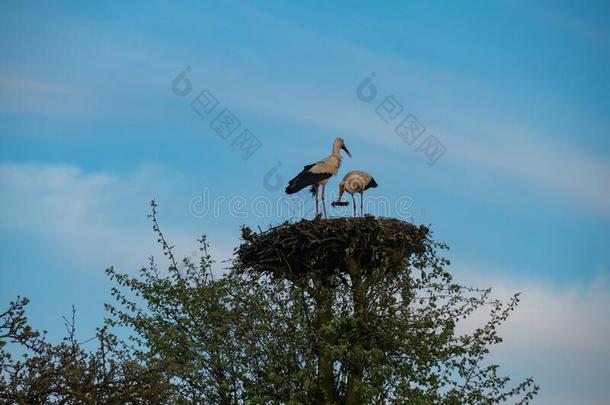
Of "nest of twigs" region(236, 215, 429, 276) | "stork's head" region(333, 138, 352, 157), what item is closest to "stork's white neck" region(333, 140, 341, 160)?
"stork's head" region(333, 138, 352, 157)

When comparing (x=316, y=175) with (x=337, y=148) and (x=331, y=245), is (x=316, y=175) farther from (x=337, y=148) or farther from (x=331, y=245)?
(x=331, y=245)

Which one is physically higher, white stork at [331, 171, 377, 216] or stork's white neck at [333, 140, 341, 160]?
stork's white neck at [333, 140, 341, 160]

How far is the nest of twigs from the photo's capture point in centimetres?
1592

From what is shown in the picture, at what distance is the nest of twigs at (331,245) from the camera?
15.9m

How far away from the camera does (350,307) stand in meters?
16.1

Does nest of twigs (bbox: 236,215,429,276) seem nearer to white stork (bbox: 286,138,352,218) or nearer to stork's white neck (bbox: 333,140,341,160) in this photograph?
white stork (bbox: 286,138,352,218)

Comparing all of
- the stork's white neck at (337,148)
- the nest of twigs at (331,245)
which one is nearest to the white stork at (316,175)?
the stork's white neck at (337,148)

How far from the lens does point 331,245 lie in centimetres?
1606

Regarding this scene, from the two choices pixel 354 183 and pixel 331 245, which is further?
pixel 354 183

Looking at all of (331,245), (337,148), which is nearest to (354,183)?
(337,148)

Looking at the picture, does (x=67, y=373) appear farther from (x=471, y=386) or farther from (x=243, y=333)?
(x=471, y=386)

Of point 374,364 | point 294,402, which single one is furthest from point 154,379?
point 374,364

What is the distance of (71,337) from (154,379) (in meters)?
1.19

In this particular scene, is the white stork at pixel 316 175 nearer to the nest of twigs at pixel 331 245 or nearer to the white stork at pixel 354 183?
the white stork at pixel 354 183
